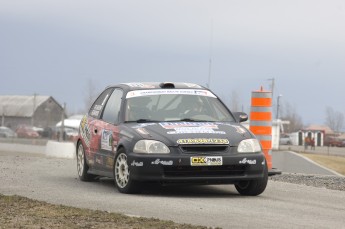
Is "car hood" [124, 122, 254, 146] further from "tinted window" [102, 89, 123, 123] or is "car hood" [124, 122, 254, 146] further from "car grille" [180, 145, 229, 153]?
"tinted window" [102, 89, 123, 123]

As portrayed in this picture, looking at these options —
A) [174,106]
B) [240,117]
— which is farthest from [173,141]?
[240,117]

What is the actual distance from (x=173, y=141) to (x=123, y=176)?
92 centimetres

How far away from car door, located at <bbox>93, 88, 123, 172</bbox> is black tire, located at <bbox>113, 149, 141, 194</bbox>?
0.94 ft

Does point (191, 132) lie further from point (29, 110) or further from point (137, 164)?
point (29, 110)

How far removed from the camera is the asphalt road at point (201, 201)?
8.30m

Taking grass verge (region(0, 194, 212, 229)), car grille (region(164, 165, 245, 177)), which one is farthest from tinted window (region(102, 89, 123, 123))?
grass verge (region(0, 194, 212, 229))

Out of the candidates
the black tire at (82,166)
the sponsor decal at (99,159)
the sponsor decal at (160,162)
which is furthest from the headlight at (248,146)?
the black tire at (82,166)

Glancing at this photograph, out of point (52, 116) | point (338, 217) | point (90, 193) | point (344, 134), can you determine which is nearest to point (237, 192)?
point (90, 193)

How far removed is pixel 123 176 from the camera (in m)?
10.7

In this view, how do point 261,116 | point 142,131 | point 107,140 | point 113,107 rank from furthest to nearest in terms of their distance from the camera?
Answer: point 261,116, point 113,107, point 107,140, point 142,131

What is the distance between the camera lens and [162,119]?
11.2 m

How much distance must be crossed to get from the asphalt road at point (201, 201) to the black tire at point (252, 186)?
4.3 inches

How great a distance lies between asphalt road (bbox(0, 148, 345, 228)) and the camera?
8297 mm

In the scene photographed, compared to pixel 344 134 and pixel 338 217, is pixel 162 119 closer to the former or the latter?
pixel 338 217
